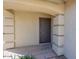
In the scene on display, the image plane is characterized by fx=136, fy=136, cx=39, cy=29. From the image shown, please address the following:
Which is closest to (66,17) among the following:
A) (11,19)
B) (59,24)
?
(59,24)

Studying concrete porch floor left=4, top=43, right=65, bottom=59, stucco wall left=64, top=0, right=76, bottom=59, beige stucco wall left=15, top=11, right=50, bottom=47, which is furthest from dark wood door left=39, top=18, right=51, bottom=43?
stucco wall left=64, top=0, right=76, bottom=59

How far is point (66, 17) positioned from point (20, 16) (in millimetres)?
4018

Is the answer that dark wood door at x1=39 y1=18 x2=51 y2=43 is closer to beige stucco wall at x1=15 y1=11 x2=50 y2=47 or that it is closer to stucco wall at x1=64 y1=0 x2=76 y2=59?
beige stucco wall at x1=15 y1=11 x2=50 y2=47

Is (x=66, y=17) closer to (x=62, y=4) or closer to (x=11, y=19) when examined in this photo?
(x=62, y=4)

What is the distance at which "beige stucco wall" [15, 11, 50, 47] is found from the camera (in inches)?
373

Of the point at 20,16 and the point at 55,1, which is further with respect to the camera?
the point at 20,16

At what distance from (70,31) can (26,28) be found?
452cm

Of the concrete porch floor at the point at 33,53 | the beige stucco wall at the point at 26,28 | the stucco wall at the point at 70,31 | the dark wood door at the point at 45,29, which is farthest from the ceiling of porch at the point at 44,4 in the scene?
the dark wood door at the point at 45,29

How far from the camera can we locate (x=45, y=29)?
1077cm

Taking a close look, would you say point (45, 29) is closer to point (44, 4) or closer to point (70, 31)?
point (44, 4)

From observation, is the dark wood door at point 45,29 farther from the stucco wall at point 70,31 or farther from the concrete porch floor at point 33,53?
the stucco wall at point 70,31

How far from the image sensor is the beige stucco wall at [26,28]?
948cm

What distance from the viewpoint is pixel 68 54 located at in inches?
246

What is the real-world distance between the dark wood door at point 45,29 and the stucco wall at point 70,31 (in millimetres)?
3973
